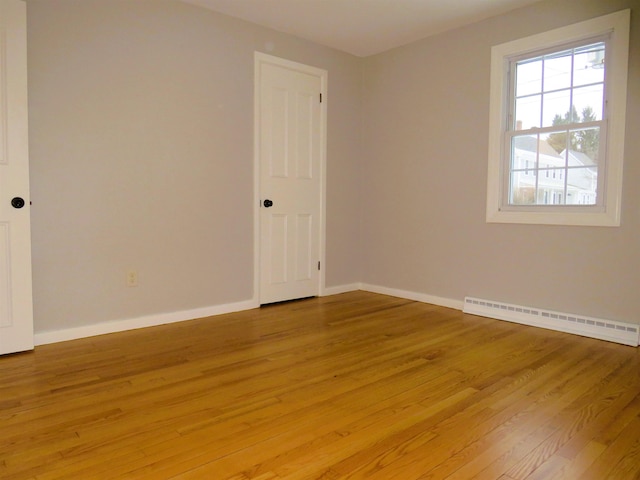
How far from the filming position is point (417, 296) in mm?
4344

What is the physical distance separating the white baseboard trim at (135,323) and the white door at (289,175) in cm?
32

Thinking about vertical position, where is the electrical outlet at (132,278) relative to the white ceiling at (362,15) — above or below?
below

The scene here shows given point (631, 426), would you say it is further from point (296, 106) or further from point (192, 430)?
point (296, 106)

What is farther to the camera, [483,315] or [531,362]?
[483,315]

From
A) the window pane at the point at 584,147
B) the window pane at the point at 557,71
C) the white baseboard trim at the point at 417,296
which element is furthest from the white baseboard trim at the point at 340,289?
the window pane at the point at 557,71

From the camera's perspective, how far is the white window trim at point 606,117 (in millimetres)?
3020

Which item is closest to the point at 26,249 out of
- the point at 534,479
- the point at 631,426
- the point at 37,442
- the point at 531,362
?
the point at 37,442

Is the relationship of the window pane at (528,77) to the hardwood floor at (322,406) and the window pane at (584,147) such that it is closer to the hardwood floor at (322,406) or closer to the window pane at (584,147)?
the window pane at (584,147)

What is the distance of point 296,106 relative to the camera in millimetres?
4211

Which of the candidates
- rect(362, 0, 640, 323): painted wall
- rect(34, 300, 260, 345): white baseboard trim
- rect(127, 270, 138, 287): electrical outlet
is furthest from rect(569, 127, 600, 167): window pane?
rect(127, 270, 138, 287): electrical outlet

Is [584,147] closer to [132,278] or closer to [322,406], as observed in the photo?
[322,406]

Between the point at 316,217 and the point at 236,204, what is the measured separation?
0.94m

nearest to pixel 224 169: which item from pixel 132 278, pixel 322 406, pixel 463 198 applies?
pixel 132 278

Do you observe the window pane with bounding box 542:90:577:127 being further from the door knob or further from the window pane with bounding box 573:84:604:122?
the door knob
